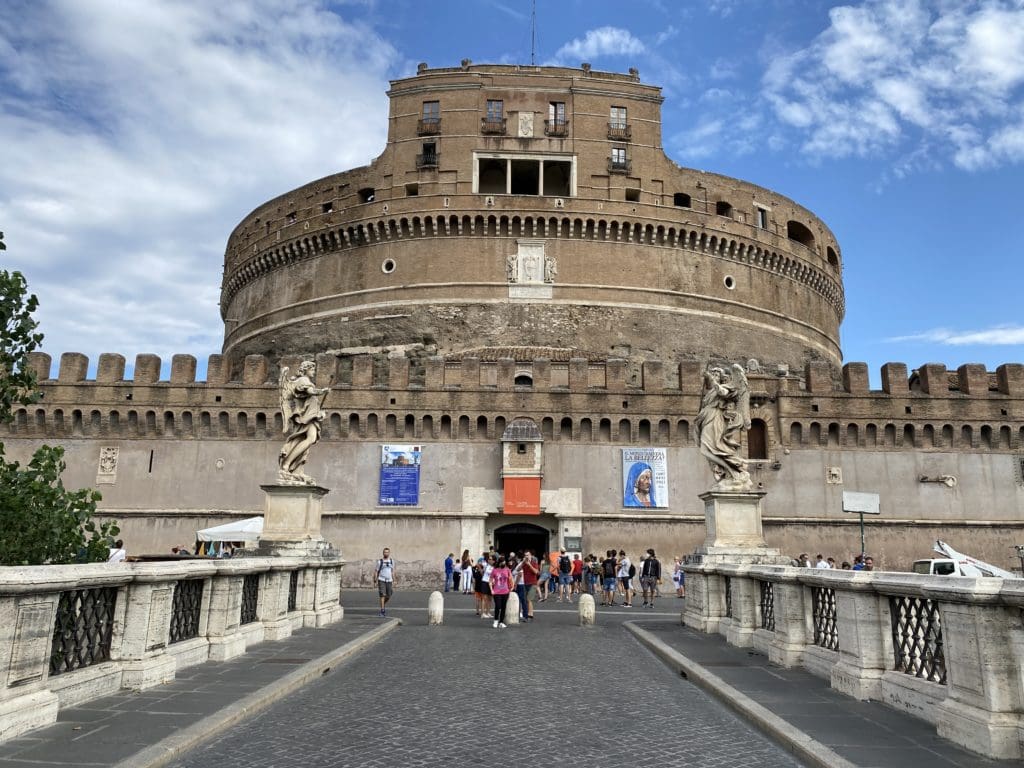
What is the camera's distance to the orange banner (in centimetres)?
2414

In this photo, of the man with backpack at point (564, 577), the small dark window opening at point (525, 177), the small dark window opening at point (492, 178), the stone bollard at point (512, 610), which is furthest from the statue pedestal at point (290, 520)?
the small dark window opening at point (492, 178)

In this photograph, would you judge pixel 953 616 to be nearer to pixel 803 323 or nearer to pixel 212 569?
pixel 212 569

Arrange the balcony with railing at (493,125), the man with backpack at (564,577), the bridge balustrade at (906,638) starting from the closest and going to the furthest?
1. the bridge balustrade at (906,638)
2. the man with backpack at (564,577)
3. the balcony with railing at (493,125)

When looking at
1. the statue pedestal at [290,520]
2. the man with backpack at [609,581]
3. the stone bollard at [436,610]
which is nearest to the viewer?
the statue pedestal at [290,520]

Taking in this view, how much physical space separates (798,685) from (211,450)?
2189 centimetres

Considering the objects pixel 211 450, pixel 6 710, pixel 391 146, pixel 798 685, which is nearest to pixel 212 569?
pixel 6 710

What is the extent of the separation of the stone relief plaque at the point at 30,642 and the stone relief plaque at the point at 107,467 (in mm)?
22600

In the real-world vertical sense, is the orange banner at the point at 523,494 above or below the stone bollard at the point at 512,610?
above

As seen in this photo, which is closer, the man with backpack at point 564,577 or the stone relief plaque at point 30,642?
the stone relief plaque at point 30,642

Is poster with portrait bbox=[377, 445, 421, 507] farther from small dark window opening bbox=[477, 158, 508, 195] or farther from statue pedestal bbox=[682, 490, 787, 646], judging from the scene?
small dark window opening bbox=[477, 158, 508, 195]

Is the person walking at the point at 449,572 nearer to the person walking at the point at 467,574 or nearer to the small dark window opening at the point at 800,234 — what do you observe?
the person walking at the point at 467,574

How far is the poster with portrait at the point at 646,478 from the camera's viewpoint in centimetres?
2445

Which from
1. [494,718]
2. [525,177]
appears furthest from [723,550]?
[525,177]

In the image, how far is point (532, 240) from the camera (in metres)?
32.3
